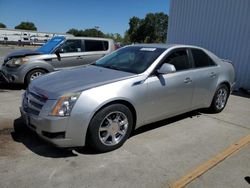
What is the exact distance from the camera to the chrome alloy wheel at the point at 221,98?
590cm

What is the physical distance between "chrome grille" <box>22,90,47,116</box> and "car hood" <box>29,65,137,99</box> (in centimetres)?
6

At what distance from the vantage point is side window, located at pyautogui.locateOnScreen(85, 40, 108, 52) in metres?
8.95

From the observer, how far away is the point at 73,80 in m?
3.92

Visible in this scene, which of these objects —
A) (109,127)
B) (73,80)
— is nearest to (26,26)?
(73,80)

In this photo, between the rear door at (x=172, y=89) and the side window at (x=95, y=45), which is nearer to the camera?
the rear door at (x=172, y=89)

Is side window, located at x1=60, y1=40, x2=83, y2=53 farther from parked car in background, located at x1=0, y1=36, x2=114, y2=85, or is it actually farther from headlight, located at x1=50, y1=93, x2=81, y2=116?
headlight, located at x1=50, y1=93, x2=81, y2=116

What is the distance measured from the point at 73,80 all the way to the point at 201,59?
2840 mm

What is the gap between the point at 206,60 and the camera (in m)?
5.54

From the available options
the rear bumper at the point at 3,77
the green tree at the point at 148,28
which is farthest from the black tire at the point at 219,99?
the green tree at the point at 148,28

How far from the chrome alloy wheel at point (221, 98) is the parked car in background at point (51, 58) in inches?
179

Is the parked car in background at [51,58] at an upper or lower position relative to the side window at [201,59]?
lower

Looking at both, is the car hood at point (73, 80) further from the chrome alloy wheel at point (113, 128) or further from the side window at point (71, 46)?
the side window at point (71, 46)

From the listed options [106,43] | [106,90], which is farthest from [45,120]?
[106,43]

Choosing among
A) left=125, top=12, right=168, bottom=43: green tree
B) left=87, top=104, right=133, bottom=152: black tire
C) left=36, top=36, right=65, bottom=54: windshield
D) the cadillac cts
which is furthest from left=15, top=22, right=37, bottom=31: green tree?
left=87, top=104, right=133, bottom=152: black tire
